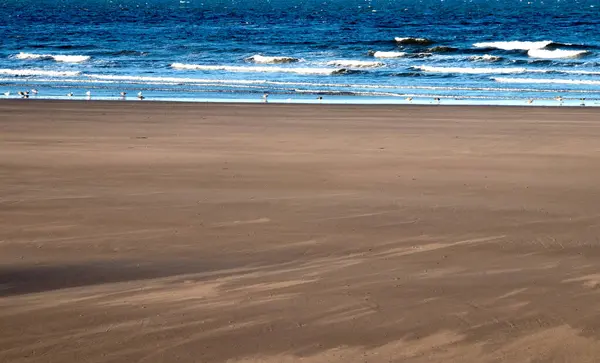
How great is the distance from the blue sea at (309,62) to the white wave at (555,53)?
0.14ft

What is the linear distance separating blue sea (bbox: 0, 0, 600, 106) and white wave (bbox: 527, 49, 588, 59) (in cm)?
4

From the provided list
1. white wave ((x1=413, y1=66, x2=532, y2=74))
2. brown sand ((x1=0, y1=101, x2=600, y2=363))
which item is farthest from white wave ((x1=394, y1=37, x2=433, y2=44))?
brown sand ((x1=0, y1=101, x2=600, y2=363))

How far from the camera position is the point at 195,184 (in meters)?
7.92

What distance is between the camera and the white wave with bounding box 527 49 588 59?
32.5m

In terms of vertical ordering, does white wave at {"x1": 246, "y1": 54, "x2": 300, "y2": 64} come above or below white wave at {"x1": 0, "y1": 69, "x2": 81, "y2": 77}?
below

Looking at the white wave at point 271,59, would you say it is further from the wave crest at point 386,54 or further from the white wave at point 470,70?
the white wave at point 470,70

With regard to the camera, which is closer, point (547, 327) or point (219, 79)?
point (547, 327)

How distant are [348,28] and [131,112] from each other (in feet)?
116

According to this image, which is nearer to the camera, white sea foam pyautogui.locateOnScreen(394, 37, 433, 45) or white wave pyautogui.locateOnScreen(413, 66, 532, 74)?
white wave pyautogui.locateOnScreen(413, 66, 532, 74)

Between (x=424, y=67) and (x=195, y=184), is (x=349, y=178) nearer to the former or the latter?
(x=195, y=184)

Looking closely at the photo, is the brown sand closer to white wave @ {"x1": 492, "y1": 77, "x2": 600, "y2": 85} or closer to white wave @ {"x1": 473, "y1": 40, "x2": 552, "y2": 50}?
white wave @ {"x1": 492, "y1": 77, "x2": 600, "y2": 85}

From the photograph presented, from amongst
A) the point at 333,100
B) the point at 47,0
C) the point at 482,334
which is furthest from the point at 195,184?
the point at 47,0

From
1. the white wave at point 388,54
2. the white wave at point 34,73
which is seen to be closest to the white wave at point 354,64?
the white wave at point 388,54

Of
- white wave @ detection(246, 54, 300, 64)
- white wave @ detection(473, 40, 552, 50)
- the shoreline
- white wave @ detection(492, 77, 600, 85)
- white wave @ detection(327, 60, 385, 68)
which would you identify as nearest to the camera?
the shoreline
